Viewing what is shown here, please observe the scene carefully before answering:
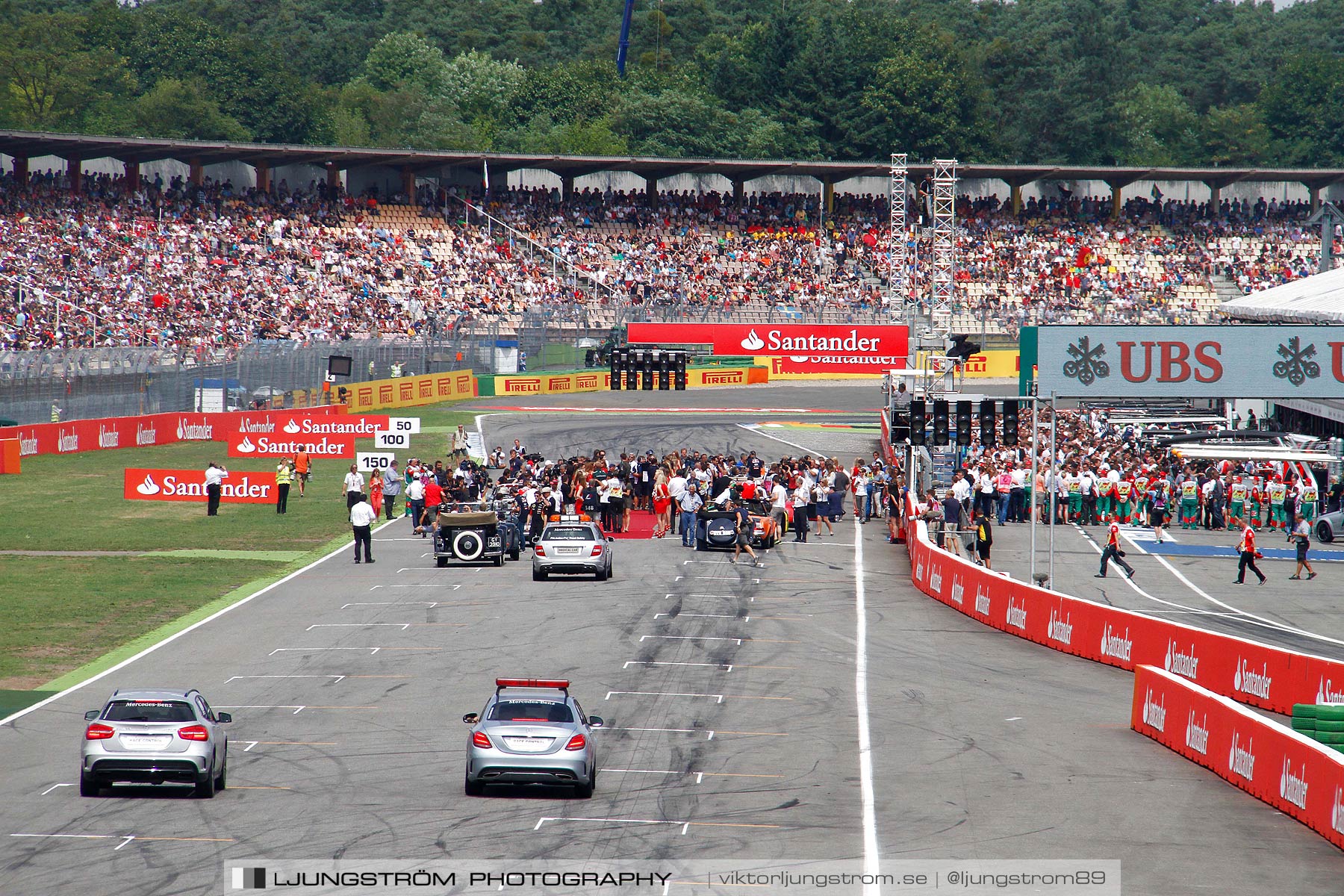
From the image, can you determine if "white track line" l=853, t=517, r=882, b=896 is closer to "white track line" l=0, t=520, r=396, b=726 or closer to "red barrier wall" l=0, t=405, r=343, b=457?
"white track line" l=0, t=520, r=396, b=726

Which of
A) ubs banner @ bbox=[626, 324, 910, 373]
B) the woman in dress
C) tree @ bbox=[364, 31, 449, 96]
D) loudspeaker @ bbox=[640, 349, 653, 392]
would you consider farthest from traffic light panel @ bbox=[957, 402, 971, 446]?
tree @ bbox=[364, 31, 449, 96]

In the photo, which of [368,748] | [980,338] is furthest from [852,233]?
Result: [368,748]

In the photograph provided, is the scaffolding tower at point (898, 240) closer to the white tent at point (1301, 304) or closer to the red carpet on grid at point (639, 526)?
the white tent at point (1301, 304)

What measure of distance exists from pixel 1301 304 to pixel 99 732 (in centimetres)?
4467

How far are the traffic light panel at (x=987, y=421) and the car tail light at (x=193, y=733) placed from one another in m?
22.0

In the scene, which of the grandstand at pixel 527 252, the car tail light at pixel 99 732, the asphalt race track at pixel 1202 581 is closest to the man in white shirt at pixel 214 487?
the grandstand at pixel 527 252

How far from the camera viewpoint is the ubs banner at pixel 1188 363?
3588 centimetres

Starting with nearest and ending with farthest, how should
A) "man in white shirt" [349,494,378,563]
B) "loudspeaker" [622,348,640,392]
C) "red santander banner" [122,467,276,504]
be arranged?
1. "man in white shirt" [349,494,378,563]
2. "red santander banner" [122,467,276,504]
3. "loudspeaker" [622,348,640,392]

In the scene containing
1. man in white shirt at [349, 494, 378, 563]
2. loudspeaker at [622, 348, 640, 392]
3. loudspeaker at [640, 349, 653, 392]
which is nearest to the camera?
man in white shirt at [349, 494, 378, 563]

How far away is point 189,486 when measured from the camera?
4153 centimetres

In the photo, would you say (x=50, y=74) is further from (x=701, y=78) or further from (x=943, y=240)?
(x=943, y=240)

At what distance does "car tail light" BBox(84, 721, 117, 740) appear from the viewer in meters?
15.5

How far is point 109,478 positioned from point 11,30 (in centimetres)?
8078

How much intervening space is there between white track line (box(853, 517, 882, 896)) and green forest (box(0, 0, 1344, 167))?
86502 millimetres
